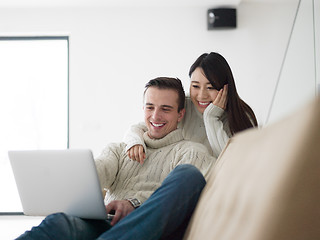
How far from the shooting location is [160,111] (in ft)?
6.66

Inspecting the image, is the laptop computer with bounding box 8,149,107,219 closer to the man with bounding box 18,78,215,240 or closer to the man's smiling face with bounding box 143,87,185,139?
the man with bounding box 18,78,215,240

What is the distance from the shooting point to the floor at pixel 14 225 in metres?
3.98

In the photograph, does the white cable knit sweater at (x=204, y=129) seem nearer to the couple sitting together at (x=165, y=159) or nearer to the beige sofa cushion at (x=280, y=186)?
the couple sitting together at (x=165, y=159)

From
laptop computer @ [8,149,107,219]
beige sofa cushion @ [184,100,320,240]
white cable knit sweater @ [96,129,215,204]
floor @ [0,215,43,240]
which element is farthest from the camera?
floor @ [0,215,43,240]

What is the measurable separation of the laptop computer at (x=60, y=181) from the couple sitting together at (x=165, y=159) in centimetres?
8

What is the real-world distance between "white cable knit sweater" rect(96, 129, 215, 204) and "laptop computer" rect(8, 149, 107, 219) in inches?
12.4

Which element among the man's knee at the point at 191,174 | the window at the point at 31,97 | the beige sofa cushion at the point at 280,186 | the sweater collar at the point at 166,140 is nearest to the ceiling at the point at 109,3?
the window at the point at 31,97

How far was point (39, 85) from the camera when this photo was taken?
527 cm

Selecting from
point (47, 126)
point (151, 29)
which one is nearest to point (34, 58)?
point (47, 126)

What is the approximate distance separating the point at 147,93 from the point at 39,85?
11.6 feet

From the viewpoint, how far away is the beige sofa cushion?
657 mm

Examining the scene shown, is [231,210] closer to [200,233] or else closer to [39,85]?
[200,233]

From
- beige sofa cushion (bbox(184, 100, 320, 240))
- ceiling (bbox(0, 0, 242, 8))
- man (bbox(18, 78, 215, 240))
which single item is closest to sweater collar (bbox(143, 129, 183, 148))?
man (bbox(18, 78, 215, 240))

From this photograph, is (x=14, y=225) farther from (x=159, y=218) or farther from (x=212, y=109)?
(x=159, y=218)
